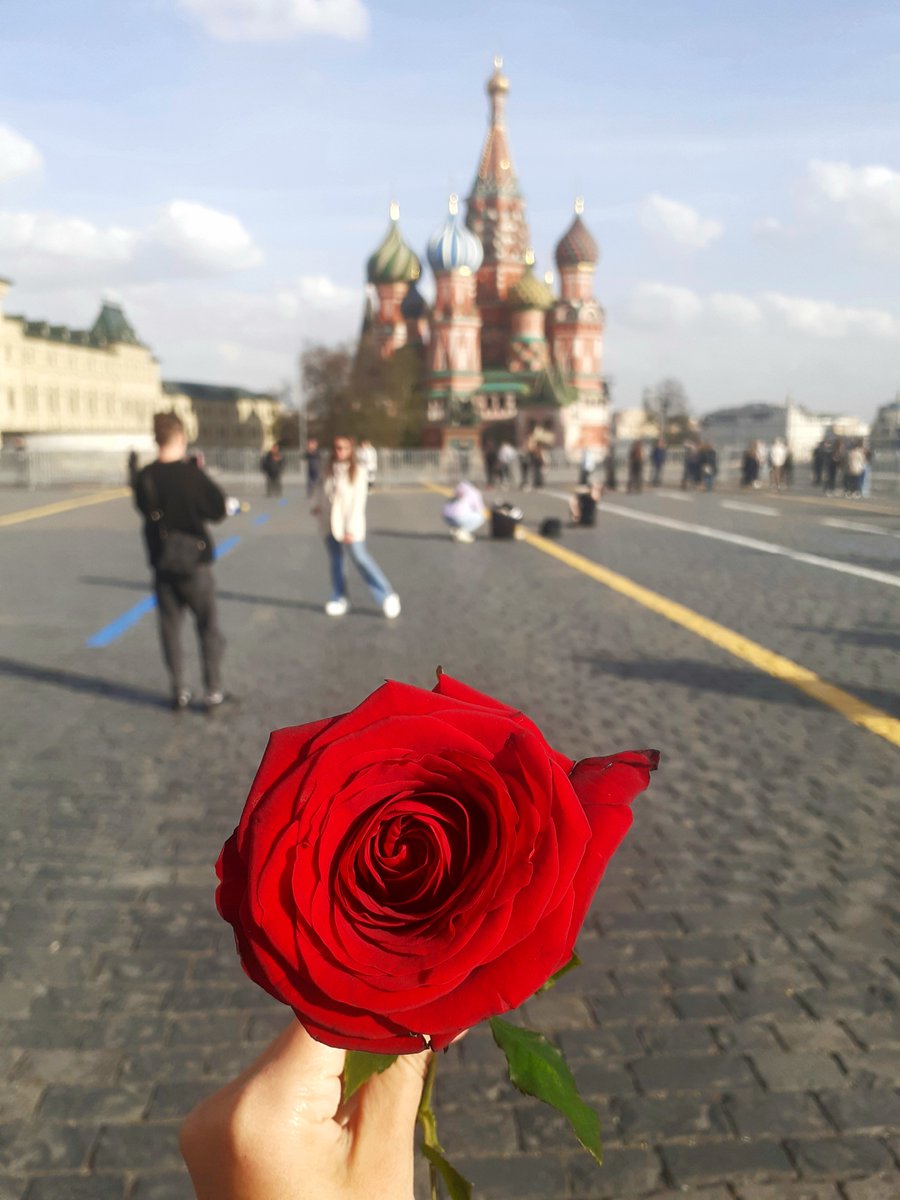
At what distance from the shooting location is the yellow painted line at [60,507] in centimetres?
2444

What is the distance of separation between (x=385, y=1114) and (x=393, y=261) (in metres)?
89.3

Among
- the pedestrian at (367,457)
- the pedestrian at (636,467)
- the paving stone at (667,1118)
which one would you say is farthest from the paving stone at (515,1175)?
the pedestrian at (636,467)

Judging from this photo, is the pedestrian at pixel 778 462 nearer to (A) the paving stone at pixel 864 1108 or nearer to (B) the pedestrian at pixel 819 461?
(B) the pedestrian at pixel 819 461

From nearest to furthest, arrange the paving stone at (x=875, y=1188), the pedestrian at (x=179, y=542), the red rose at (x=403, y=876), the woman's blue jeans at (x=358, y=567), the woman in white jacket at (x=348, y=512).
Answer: the red rose at (x=403, y=876)
the paving stone at (x=875, y=1188)
the pedestrian at (x=179, y=542)
the woman in white jacket at (x=348, y=512)
the woman's blue jeans at (x=358, y=567)

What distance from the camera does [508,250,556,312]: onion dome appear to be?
8206 cm

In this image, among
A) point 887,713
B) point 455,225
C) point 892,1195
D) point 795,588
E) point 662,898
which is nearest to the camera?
point 892,1195

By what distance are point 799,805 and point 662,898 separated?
1214 millimetres

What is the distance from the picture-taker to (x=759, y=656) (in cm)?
834

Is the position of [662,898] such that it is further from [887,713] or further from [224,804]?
[887,713]

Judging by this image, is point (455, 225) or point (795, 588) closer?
point (795, 588)

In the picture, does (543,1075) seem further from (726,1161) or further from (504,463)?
(504,463)

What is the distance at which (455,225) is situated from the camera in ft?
267

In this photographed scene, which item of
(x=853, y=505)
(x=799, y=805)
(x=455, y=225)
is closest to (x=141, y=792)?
(x=799, y=805)

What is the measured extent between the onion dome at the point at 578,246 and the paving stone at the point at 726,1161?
86.1m
